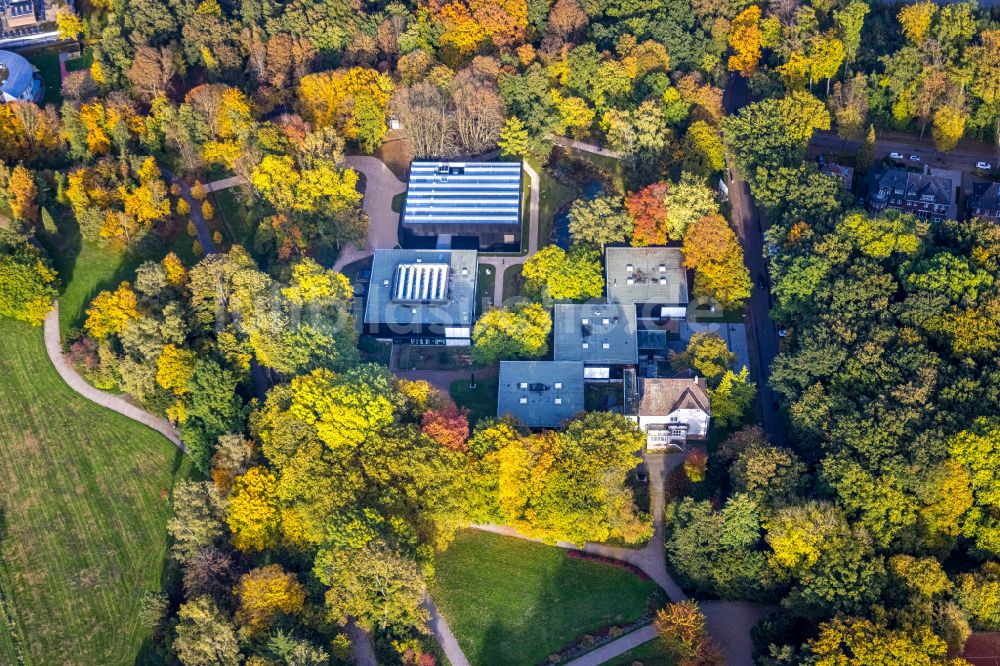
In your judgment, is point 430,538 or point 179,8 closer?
point 430,538

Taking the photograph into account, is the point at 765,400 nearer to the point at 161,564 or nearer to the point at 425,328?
the point at 425,328

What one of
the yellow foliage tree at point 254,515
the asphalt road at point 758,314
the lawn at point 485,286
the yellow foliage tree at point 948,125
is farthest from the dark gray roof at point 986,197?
the yellow foliage tree at point 254,515

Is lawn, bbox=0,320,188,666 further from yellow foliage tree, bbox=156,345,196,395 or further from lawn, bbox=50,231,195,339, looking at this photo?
yellow foliage tree, bbox=156,345,196,395

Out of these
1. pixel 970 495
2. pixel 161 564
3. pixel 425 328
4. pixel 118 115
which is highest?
pixel 118 115

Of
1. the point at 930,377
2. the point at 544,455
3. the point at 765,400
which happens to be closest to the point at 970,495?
the point at 930,377

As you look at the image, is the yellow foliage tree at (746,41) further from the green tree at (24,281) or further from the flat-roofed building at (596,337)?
the green tree at (24,281)
